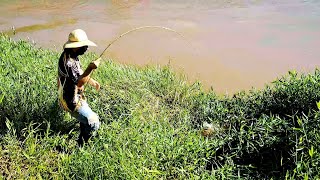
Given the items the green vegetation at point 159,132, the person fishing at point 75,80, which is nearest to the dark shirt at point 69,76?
the person fishing at point 75,80

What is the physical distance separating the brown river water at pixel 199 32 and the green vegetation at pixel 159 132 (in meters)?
1.30

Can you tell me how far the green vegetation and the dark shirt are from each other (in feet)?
1.07

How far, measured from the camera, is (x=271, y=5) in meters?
10.4

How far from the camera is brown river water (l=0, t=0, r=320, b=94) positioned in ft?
21.0

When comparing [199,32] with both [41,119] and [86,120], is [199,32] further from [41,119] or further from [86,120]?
[86,120]

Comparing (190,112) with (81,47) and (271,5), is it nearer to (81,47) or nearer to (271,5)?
(81,47)

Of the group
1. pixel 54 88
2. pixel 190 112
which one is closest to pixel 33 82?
pixel 54 88

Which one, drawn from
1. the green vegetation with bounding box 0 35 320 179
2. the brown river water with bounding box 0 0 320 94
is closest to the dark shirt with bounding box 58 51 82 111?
the green vegetation with bounding box 0 35 320 179

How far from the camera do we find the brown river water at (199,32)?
6.41m

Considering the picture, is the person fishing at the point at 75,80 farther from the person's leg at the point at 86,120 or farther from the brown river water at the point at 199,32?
the brown river water at the point at 199,32

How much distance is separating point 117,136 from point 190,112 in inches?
45.0

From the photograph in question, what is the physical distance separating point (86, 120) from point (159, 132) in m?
0.61

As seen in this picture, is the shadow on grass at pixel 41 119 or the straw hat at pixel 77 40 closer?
the straw hat at pixel 77 40

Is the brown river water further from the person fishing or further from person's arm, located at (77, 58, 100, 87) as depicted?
person's arm, located at (77, 58, 100, 87)
